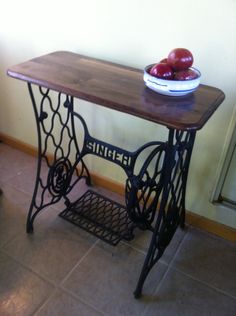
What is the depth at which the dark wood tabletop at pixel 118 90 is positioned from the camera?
927mm

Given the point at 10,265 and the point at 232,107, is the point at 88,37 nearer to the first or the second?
the point at 232,107

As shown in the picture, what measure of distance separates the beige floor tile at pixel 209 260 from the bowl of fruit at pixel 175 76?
81cm

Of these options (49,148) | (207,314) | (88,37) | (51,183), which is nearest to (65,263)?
(51,183)

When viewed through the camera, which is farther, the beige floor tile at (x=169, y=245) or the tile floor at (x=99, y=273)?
the beige floor tile at (x=169, y=245)

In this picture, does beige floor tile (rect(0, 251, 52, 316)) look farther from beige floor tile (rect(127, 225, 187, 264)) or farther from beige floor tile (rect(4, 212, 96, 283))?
beige floor tile (rect(127, 225, 187, 264))

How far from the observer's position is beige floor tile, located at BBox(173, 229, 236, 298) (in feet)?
4.48

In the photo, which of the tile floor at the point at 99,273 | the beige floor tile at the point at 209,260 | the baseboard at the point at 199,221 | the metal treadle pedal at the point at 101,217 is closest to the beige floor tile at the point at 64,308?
the tile floor at the point at 99,273

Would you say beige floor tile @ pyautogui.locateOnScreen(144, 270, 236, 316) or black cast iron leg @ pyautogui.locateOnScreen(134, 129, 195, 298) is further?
beige floor tile @ pyautogui.locateOnScreen(144, 270, 236, 316)

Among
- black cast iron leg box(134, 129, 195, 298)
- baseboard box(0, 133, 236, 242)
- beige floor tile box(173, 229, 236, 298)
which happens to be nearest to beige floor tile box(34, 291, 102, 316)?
black cast iron leg box(134, 129, 195, 298)

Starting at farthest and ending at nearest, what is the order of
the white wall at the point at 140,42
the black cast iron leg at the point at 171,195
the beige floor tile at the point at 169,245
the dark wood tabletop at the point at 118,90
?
the beige floor tile at the point at 169,245, the white wall at the point at 140,42, the black cast iron leg at the point at 171,195, the dark wood tabletop at the point at 118,90

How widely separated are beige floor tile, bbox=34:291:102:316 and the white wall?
2.30 ft

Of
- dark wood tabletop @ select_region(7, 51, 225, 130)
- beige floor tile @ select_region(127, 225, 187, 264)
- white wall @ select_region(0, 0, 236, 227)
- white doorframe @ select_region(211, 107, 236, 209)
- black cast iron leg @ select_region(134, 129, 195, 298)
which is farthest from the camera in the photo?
beige floor tile @ select_region(127, 225, 187, 264)

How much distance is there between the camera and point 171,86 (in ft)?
3.24

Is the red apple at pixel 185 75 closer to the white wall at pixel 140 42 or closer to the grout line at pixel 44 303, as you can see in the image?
the white wall at pixel 140 42
